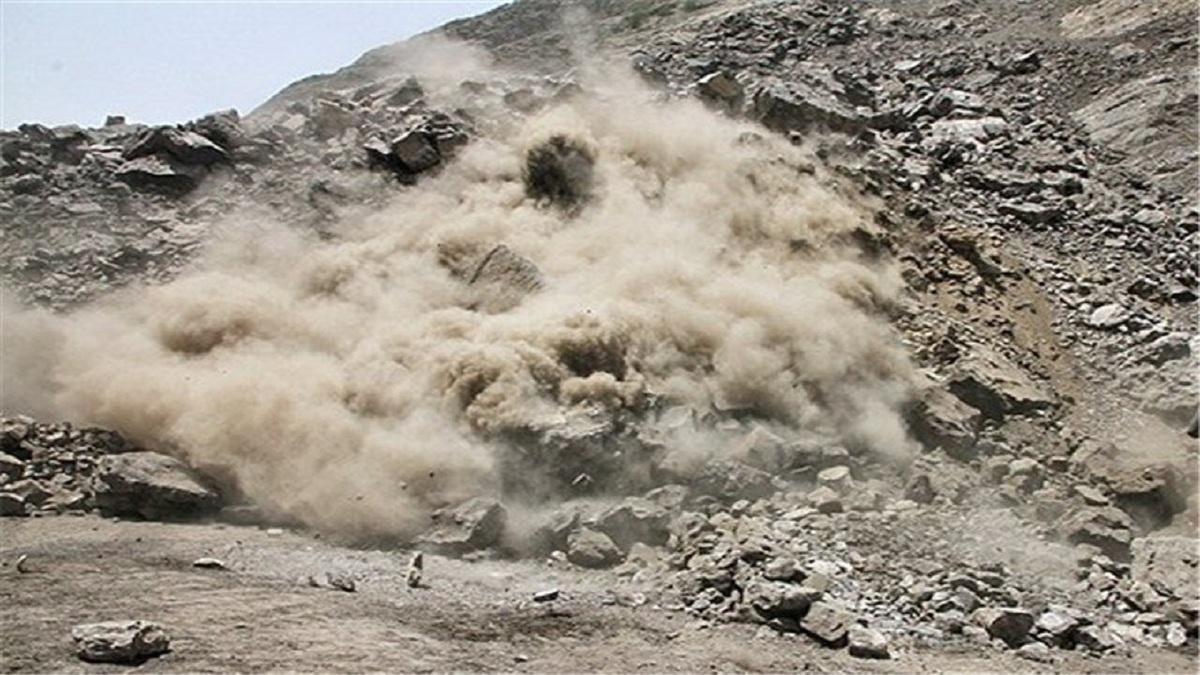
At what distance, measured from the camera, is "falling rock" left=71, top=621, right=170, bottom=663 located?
7367 millimetres

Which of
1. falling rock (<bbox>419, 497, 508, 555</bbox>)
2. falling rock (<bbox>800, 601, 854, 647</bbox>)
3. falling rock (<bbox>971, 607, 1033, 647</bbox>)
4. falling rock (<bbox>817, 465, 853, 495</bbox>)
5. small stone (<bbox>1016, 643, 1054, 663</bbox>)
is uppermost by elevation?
falling rock (<bbox>419, 497, 508, 555</bbox>)

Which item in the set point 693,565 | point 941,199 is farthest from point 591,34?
point 693,565

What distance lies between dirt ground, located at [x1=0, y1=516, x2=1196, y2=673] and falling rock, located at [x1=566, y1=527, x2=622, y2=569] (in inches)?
7.6

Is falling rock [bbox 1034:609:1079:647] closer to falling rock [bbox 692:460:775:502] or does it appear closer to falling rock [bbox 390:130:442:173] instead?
falling rock [bbox 692:460:775:502]

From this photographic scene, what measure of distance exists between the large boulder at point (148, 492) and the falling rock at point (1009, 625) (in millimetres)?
7832

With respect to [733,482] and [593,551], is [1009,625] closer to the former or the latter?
[733,482]

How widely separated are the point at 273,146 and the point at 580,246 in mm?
6261

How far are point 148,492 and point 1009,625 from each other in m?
8.50

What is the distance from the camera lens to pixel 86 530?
36.3 feet

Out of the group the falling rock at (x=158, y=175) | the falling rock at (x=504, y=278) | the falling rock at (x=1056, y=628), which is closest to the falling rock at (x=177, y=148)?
the falling rock at (x=158, y=175)

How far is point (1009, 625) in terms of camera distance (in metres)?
9.20

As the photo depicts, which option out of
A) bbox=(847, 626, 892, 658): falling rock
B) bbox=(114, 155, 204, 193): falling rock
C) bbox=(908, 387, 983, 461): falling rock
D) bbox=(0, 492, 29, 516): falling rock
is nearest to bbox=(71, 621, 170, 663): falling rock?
bbox=(0, 492, 29, 516): falling rock

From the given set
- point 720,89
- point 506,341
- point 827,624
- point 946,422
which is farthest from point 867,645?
point 720,89

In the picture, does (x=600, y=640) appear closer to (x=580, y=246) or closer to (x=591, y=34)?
(x=580, y=246)
